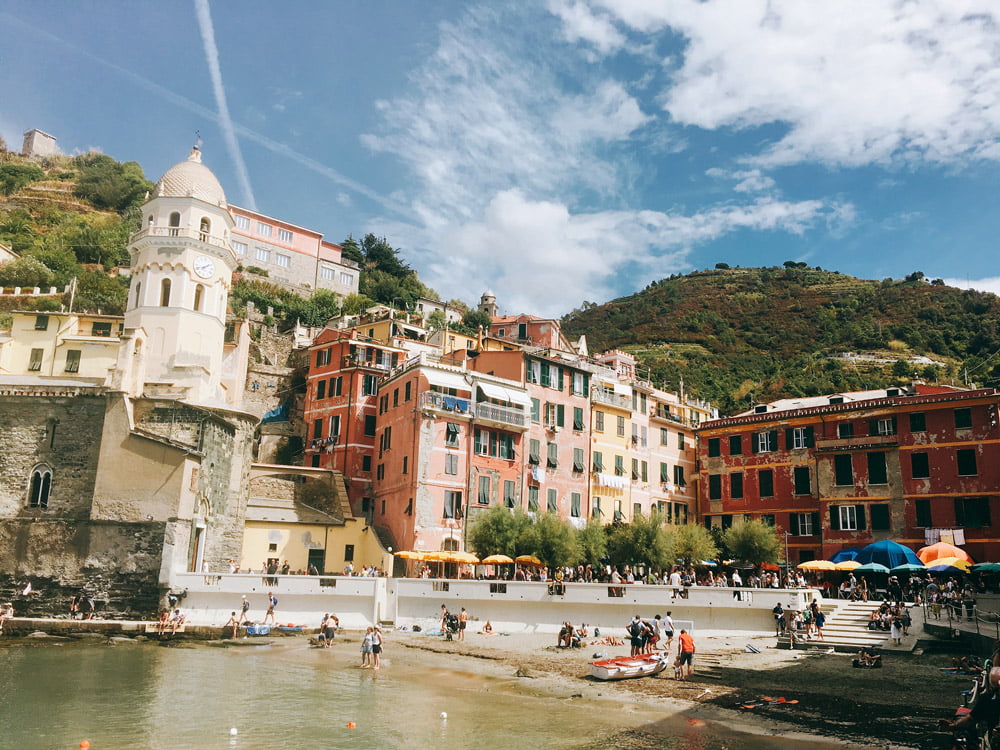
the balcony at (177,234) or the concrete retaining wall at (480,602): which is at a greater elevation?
the balcony at (177,234)

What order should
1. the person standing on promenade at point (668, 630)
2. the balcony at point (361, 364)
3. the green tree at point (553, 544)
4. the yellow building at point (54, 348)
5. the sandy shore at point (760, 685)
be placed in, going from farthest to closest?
1. the balcony at point (361, 364)
2. the yellow building at point (54, 348)
3. the green tree at point (553, 544)
4. the person standing on promenade at point (668, 630)
5. the sandy shore at point (760, 685)

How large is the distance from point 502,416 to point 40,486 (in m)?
24.0

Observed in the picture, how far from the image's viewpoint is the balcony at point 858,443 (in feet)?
154

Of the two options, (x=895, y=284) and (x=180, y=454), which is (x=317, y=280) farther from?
(x=895, y=284)

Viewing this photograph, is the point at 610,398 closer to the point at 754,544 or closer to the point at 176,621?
the point at 754,544

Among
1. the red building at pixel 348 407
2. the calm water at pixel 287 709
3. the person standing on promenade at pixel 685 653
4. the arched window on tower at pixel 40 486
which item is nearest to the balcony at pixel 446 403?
the red building at pixel 348 407

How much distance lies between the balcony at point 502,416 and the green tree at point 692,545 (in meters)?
10.8

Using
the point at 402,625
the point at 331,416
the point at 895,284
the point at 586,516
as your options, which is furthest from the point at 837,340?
the point at 402,625

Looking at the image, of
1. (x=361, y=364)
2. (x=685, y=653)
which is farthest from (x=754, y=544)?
(x=361, y=364)

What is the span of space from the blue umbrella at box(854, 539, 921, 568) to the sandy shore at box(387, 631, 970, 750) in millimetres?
4358

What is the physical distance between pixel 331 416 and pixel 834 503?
32.9 metres

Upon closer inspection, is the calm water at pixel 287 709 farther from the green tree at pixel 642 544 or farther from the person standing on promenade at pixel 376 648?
the green tree at pixel 642 544

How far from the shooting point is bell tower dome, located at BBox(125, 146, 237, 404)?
43.0 m

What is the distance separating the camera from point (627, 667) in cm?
2638
